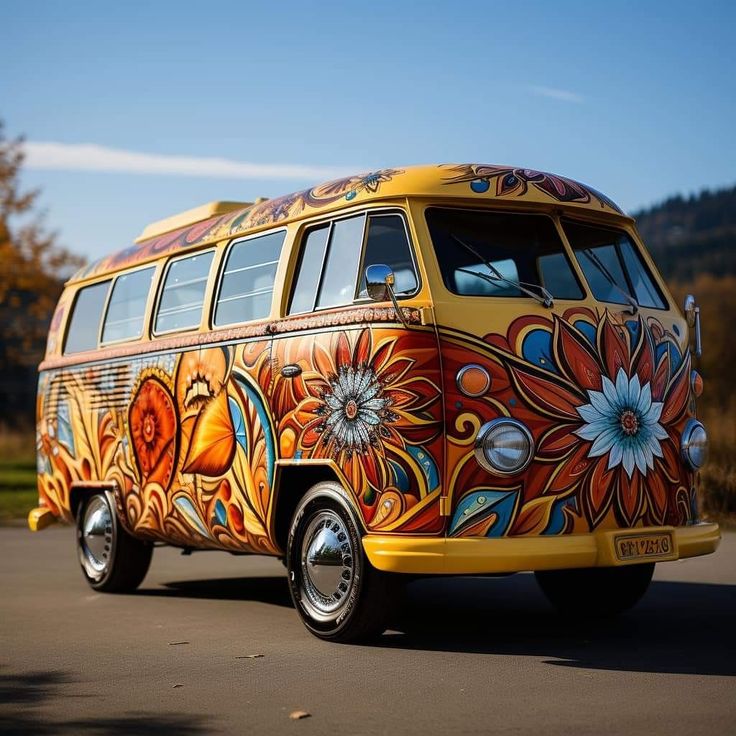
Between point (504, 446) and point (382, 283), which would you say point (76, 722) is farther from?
point (382, 283)

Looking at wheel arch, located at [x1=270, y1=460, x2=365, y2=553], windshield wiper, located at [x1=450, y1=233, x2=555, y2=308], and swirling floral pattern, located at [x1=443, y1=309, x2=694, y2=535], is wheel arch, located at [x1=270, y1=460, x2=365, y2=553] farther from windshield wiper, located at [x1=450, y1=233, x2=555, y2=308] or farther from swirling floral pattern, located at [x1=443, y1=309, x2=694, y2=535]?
windshield wiper, located at [x1=450, y1=233, x2=555, y2=308]

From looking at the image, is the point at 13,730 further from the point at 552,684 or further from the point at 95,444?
the point at 95,444

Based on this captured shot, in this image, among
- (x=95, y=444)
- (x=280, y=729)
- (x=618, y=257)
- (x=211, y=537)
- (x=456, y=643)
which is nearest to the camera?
(x=280, y=729)

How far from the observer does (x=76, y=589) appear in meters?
11.8

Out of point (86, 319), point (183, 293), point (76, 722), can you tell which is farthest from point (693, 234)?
point (76, 722)

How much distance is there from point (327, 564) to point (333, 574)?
0.27 ft

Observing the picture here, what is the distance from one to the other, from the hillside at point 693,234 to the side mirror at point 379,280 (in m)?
95.0

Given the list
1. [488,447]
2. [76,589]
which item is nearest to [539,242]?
[488,447]

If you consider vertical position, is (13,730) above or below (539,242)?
below

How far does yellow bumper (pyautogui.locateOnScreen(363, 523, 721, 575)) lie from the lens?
7398mm

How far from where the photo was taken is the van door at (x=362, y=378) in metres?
7.57

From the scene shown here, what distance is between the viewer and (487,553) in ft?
24.3

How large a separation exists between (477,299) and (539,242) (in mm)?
851

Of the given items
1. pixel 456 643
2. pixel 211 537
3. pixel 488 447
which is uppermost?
pixel 488 447
